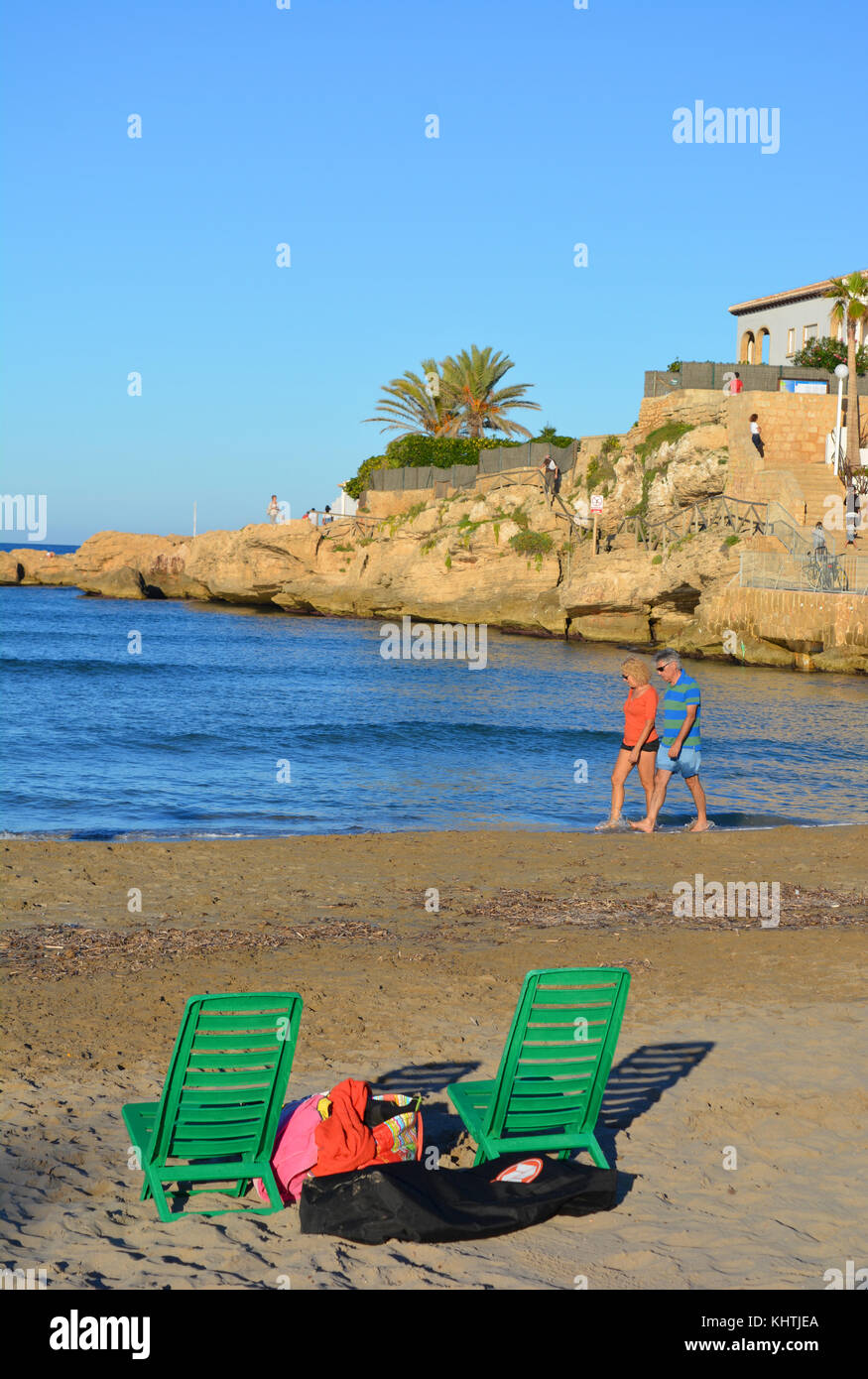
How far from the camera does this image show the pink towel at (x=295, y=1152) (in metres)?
4.58

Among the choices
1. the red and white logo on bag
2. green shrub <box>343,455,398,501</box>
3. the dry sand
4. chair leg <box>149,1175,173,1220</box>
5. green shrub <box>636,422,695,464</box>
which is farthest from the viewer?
green shrub <box>343,455,398,501</box>

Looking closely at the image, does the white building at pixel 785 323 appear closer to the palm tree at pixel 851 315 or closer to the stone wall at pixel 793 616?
the palm tree at pixel 851 315

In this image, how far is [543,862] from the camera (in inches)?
460

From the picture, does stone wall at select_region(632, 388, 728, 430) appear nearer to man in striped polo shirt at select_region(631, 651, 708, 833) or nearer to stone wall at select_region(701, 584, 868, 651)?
stone wall at select_region(701, 584, 868, 651)

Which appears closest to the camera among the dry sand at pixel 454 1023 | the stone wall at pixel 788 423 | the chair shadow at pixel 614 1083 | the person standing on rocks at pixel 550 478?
the dry sand at pixel 454 1023

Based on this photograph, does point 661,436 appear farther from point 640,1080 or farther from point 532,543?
point 640,1080

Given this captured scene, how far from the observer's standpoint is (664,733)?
40.8ft

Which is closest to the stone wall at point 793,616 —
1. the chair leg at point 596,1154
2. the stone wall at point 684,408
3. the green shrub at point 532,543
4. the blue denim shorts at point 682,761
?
the stone wall at point 684,408

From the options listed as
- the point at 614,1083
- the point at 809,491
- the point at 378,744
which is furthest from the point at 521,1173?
the point at 809,491

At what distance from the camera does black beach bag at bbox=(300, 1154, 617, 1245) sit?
4207mm

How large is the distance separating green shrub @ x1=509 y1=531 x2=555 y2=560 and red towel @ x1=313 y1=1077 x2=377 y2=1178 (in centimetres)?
4349

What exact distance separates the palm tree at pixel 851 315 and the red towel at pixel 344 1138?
38046mm

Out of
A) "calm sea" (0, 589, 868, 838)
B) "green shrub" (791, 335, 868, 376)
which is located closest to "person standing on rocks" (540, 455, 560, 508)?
"calm sea" (0, 589, 868, 838)
